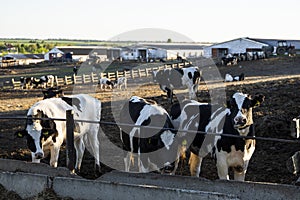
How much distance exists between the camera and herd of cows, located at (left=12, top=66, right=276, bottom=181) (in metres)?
6.41

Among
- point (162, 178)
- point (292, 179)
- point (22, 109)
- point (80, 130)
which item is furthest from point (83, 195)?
point (22, 109)

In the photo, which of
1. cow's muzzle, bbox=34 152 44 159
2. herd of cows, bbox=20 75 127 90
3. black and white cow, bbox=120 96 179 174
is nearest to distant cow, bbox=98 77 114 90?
herd of cows, bbox=20 75 127 90

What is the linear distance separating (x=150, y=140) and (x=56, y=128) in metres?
1.76

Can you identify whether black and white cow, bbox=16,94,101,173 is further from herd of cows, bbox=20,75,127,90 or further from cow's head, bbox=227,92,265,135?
herd of cows, bbox=20,75,127,90

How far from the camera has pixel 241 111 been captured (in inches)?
253

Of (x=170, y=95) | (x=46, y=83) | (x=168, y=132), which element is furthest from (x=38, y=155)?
(x=46, y=83)

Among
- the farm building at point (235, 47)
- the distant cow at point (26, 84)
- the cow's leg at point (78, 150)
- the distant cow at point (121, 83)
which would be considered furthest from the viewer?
the farm building at point (235, 47)

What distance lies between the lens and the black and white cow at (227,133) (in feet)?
20.7

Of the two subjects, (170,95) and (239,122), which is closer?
(239,122)

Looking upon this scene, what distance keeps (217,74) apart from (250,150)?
2893cm

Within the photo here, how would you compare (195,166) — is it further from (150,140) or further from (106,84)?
(106,84)

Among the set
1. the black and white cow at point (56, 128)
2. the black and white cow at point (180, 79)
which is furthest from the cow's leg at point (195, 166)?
the black and white cow at point (180, 79)

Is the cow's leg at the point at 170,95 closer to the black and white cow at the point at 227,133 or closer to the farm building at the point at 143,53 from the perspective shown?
the black and white cow at the point at 227,133

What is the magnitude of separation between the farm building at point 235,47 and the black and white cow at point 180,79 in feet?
137
